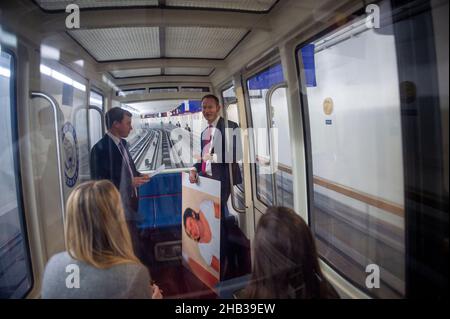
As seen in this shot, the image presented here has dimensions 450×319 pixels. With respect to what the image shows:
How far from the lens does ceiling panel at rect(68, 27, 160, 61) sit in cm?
114

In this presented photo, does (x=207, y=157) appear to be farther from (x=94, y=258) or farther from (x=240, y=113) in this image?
(x=94, y=258)

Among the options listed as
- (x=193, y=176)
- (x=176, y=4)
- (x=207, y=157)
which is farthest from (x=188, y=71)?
(x=193, y=176)

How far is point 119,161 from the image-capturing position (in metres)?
1.13

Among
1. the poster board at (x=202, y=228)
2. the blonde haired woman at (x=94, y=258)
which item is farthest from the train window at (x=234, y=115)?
the blonde haired woman at (x=94, y=258)

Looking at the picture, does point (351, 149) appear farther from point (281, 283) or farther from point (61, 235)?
point (61, 235)

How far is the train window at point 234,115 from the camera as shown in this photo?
1.27 metres

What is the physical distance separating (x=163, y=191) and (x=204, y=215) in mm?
291

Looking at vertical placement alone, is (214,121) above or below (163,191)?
above

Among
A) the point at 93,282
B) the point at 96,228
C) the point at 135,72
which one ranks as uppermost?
the point at 135,72

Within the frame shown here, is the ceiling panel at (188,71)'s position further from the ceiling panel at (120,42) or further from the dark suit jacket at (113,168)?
the dark suit jacket at (113,168)

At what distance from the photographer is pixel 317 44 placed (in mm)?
1280

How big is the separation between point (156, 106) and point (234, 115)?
17.0 inches
